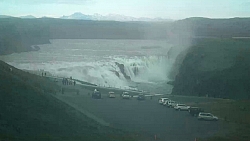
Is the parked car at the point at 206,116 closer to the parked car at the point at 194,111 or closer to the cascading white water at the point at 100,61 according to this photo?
the parked car at the point at 194,111

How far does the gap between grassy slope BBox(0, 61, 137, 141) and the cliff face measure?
1086 cm

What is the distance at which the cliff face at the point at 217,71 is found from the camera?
19.3 metres

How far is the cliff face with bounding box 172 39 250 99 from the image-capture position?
63.5ft

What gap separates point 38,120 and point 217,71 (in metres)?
13.6

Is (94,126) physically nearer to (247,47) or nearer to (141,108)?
(141,108)

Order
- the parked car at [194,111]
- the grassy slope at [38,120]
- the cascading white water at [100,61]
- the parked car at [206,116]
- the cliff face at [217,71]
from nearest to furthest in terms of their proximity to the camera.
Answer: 1. the grassy slope at [38,120]
2. the parked car at [206,116]
3. the parked car at [194,111]
4. the cliff face at [217,71]
5. the cascading white water at [100,61]

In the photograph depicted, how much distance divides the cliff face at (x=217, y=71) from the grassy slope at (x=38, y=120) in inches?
427

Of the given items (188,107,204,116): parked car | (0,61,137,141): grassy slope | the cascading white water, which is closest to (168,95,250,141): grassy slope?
(188,107,204,116): parked car

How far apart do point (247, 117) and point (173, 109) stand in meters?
2.82

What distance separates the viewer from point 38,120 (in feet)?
28.7

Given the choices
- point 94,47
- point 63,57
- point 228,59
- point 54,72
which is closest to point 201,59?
point 228,59

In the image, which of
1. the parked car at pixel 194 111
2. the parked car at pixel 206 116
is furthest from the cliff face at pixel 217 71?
the parked car at pixel 206 116

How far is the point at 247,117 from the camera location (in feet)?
39.8

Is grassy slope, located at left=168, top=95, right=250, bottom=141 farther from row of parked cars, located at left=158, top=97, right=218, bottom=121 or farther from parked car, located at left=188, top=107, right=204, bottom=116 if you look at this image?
parked car, located at left=188, top=107, right=204, bottom=116
